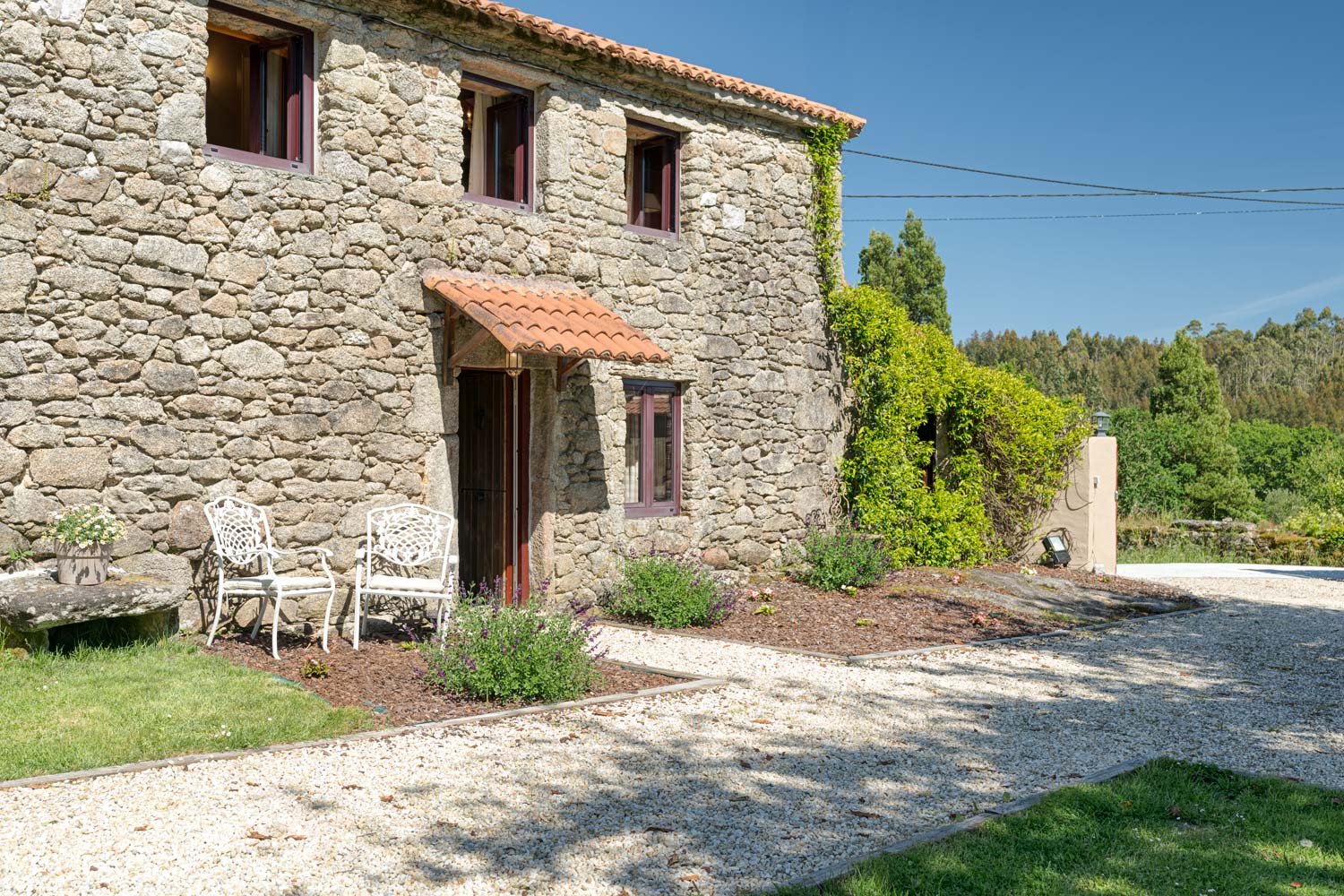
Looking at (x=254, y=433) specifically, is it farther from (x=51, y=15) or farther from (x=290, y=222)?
(x=51, y=15)

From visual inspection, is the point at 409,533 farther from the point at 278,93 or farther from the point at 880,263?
the point at 880,263

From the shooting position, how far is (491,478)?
9.91 meters

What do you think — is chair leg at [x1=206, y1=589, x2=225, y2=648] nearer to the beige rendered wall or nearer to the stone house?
the stone house

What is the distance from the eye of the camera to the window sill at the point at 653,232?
10.6m

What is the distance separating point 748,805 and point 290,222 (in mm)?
5606

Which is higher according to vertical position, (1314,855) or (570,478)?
(570,478)

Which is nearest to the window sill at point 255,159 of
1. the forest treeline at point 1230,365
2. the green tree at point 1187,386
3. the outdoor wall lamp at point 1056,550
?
the outdoor wall lamp at point 1056,550

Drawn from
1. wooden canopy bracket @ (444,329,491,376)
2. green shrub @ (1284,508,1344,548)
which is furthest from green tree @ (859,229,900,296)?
wooden canopy bracket @ (444,329,491,376)

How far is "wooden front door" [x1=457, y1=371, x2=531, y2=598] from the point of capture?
971 cm

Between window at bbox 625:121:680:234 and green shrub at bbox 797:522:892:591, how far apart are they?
3606mm

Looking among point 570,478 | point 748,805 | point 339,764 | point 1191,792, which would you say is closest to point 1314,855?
point 1191,792

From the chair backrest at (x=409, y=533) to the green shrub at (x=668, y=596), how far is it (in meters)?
1.75

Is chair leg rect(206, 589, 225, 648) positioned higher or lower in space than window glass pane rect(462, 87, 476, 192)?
lower

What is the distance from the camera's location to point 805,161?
12055 mm
